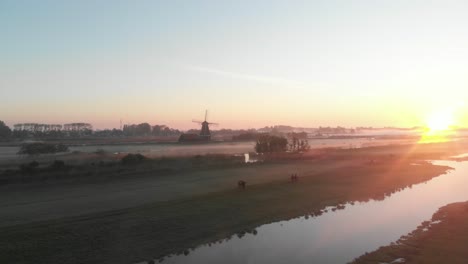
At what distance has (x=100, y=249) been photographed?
17641 millimetres

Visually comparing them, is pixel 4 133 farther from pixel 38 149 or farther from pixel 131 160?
pixel 131 160

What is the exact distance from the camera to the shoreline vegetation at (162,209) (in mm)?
17750

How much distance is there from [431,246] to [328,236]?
4.59 metres

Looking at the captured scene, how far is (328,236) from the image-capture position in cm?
2000

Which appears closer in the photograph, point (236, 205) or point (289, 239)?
point (289, 239)

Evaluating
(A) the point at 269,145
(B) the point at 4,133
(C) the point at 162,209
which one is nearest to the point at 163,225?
(C) the point at 162,209

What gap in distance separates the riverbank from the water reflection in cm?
71

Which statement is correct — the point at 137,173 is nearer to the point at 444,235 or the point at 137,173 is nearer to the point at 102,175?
the point at 102,175

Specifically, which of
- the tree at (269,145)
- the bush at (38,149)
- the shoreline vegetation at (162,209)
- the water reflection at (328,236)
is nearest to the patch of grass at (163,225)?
the shoreline vegetation at (162,209)

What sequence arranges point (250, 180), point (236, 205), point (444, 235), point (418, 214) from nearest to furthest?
point (444, 235) < point (418, 214) < point (236, 205) < point (250, 180)

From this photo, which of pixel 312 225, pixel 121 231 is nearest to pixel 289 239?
pixel 312 225

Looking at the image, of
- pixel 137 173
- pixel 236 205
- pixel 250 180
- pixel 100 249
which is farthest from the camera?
pixel 137 173

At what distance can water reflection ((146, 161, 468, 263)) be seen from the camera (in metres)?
17.0

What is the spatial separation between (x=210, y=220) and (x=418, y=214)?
41.1 feet
